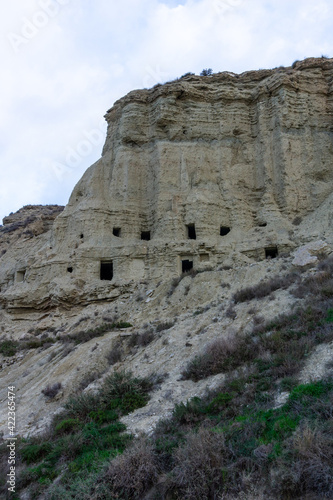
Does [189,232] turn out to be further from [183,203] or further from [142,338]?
[142,338]

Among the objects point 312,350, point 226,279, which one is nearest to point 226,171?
point 226,279

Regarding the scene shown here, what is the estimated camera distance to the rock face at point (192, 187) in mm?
20344

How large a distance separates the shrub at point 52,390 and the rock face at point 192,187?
371 inches

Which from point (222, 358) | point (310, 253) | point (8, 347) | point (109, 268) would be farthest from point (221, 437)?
point (109, 268)

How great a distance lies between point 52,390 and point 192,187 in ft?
50.0

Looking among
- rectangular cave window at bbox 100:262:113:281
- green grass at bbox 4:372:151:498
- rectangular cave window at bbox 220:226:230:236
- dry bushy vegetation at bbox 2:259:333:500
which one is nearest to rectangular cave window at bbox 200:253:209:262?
rectangular cave window at bbox 220:226:230:236

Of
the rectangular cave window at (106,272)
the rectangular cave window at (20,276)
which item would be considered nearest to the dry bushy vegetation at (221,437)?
the rectangular cave window at (106,272)

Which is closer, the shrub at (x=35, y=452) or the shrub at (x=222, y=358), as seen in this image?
the shrub at (x=35, y=452)

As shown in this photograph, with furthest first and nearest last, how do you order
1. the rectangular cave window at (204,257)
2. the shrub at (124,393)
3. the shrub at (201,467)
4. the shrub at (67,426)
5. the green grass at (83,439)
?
1. the rectangular cave window at (204,257)
2. the shrub at (124,393)
3. the shrub at (67,426)
4. the green grass at (83,439)
5. the shrub at (201,467)

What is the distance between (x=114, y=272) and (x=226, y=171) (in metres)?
9.18

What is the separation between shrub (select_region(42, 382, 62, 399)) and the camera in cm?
A: 995

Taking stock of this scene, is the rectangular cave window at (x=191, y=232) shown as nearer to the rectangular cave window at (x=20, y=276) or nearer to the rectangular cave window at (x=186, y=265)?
the rectangular cave window at (x=186, y=265)

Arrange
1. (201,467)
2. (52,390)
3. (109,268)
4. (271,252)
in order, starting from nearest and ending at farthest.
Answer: (201,467) < (52,390) < (271,252) < (109,268)

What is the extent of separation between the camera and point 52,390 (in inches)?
395
